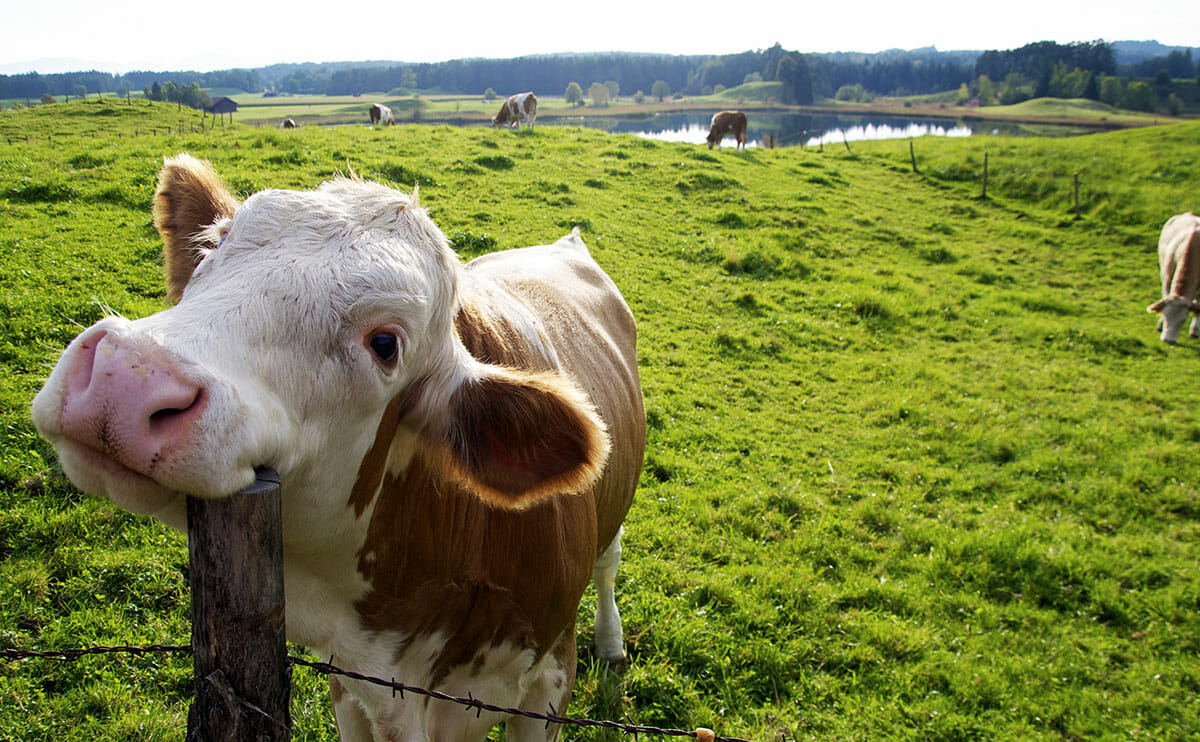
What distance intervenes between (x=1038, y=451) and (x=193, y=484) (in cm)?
859

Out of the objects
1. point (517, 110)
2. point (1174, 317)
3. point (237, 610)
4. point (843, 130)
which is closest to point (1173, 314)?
point (1174, 317)

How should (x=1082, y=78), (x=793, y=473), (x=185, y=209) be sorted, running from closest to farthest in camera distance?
(x=185, y=209), (x=793, y=473), (x=1082, y=78)

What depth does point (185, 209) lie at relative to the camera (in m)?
2.52

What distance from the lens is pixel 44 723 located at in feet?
10.3

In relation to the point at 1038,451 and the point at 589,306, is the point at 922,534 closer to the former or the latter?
the point at 1038,451

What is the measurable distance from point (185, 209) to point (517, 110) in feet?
93.5

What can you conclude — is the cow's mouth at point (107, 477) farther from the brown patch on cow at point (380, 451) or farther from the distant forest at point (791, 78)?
the distant forest at point (791, 78)

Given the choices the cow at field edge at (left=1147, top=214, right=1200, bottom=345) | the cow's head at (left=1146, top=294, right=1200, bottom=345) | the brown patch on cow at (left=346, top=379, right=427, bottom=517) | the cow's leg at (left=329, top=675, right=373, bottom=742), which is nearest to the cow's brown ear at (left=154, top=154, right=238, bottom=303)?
the brown patch on cow at (left=346, top=379, right=427, bottom=517)

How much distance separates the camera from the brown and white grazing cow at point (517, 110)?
1137 inches

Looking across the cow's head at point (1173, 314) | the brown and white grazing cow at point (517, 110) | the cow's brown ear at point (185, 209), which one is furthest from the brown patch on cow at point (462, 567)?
the brown and white grazing cow at point (517, 110)

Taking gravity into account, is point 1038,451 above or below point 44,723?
below

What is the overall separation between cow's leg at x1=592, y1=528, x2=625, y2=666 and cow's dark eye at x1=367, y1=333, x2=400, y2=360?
2681mm

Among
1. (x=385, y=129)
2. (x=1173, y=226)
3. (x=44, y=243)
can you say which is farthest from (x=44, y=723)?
(x=1173, y=226)

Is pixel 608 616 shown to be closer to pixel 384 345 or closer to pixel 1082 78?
pixel 384 345
